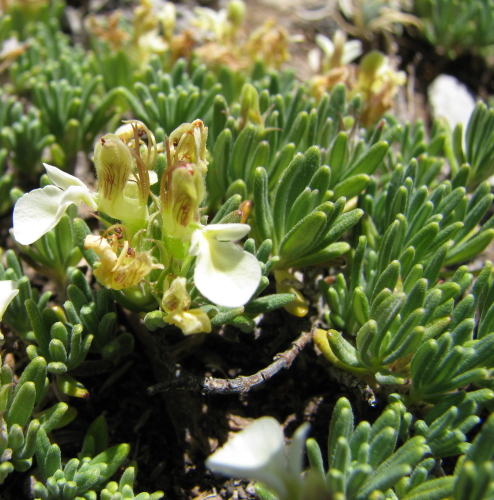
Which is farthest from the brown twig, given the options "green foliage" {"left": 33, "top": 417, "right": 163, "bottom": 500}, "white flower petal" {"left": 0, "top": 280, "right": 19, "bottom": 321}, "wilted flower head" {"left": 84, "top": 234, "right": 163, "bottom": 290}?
"white flower petal" {"left": 0, "top": 280, "right": 19, "bottom": 321}

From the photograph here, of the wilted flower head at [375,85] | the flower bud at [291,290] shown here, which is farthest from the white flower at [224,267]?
the wilted flower head at [375,85]

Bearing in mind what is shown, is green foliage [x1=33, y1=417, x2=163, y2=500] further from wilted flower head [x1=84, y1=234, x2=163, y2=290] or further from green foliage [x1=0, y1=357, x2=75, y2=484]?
wilted flower head [x1=84, y1=234, x2=163, y2=290]

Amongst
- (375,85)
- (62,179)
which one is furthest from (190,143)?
(375,85)

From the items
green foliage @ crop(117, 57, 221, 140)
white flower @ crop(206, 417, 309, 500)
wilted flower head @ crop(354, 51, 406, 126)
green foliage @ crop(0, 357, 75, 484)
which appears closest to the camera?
white flower @ crop(206, 417, 309, 500)

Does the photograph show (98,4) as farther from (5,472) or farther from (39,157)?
(5,472)

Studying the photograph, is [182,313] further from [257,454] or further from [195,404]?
[195,404]
